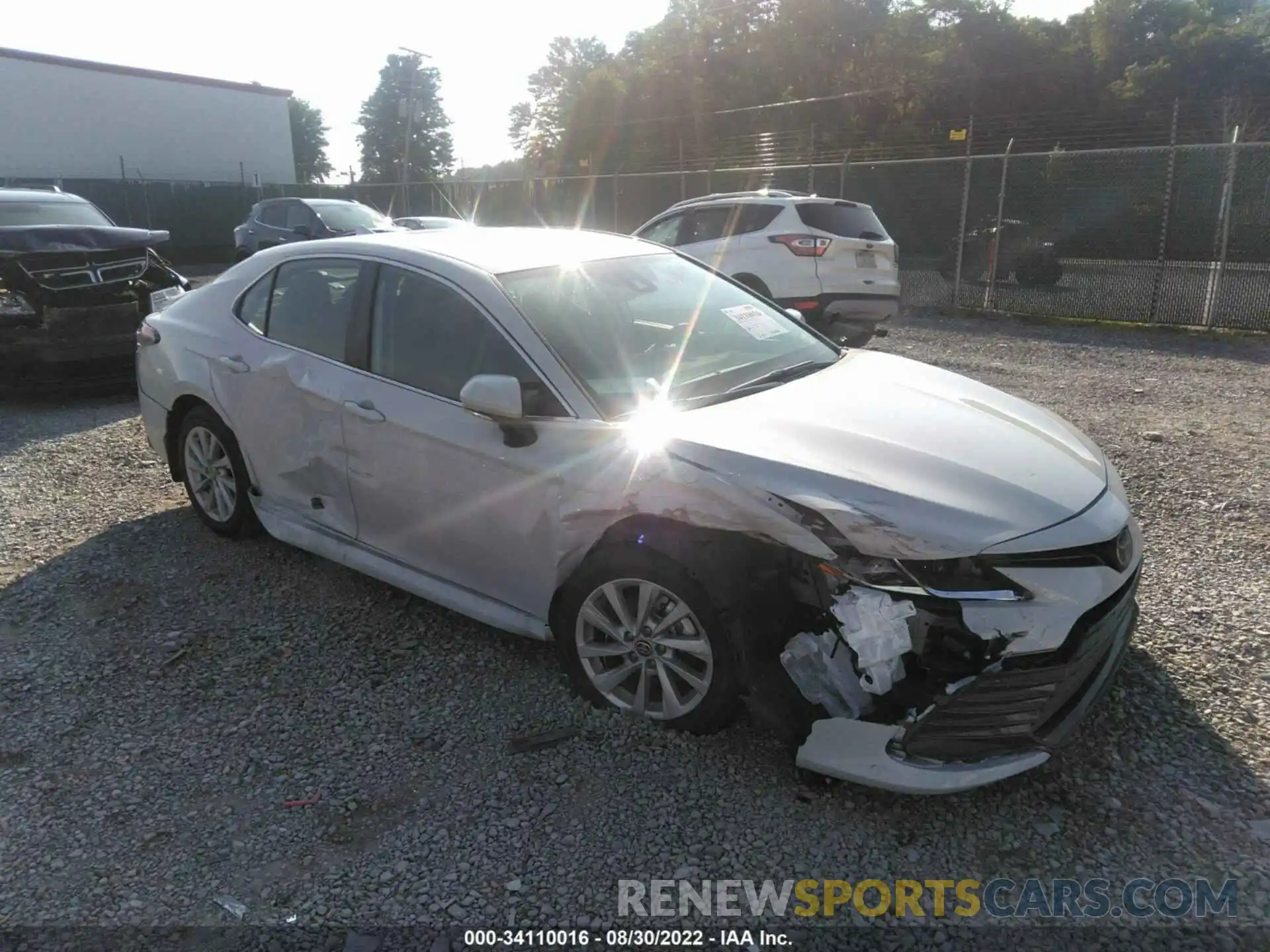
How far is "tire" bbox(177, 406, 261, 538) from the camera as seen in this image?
174 inches

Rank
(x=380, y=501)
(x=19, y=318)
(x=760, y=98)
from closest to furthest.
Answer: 1. (x=380, y=501)
2. (x=19, y=318)
3. (x=760, y=98)

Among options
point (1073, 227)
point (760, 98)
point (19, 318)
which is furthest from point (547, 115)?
point (19, 318)

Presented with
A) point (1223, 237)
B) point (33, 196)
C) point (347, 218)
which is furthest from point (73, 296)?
point (1223, 237)

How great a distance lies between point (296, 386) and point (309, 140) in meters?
82.8

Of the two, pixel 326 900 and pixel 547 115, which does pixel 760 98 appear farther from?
pixel 326 900

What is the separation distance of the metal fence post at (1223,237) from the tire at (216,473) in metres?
11.2

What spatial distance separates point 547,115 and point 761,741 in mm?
51618

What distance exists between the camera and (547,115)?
49.9 m

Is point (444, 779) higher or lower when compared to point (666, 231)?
lower

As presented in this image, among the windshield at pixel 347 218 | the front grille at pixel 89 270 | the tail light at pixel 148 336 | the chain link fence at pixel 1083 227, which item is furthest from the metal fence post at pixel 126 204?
the tail light at pixel 148 336

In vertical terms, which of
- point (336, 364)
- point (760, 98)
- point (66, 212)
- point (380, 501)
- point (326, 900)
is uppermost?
point (760, 98)

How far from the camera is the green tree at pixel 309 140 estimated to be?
246 feet

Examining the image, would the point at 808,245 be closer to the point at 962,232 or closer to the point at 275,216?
the point at 962,232

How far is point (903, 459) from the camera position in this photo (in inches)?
110
